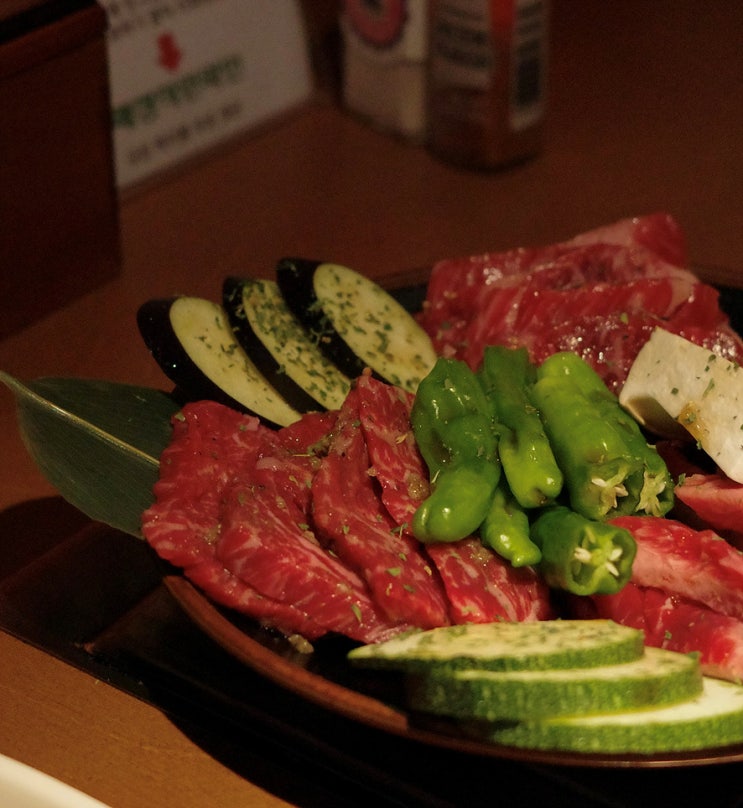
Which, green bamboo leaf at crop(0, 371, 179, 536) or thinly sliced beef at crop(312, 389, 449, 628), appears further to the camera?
green bamboo leaf at crop(0, 371, 179, 536)

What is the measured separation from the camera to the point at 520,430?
1640mm

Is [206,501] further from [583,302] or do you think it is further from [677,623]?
[583,302]

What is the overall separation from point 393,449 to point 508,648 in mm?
427

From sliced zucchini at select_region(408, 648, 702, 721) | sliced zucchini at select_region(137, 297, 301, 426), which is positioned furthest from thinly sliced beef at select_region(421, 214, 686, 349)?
sliced zucchini at select_region(408, 648, 702, 721)

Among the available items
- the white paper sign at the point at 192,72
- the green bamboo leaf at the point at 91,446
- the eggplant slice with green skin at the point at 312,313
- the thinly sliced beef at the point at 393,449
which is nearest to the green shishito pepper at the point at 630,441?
the thinly sliced beef at the point at 393,449

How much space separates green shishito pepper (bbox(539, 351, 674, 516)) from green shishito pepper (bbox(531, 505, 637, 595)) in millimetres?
135

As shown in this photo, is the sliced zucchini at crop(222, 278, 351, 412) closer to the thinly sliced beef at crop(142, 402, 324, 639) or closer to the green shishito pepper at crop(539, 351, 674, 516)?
the thinly sliced beef at crop(142, 402, 324, 639)

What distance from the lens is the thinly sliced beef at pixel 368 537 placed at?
143cm

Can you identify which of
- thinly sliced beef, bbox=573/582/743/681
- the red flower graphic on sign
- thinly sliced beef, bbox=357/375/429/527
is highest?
A: the red flower graphic on sign

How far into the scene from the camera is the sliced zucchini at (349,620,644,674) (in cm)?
125

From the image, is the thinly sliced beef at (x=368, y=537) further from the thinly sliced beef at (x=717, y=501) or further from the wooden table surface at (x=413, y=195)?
the wooden table surface at (x=413, y=195)

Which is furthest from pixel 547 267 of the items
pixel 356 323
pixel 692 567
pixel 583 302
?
pixel 692 567

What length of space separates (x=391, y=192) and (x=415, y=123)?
0.95ft

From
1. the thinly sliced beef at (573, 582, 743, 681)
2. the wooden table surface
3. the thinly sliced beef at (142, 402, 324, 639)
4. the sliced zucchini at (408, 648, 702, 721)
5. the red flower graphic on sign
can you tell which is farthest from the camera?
the red flower graphic on sign
